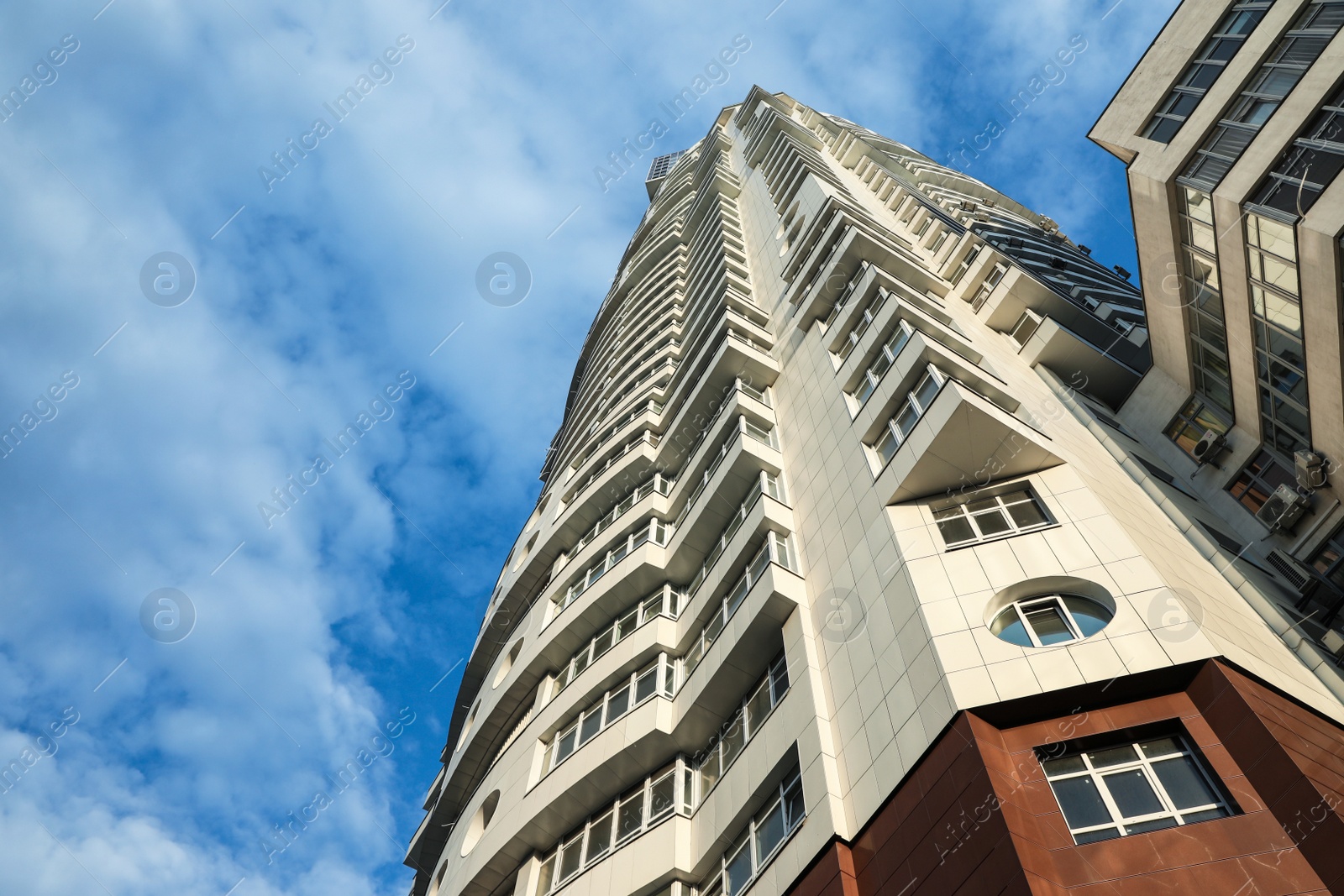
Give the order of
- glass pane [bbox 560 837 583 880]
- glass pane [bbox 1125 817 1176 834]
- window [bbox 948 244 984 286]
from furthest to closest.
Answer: window [bbox 948 244 984 286]
glass pane [bbox 560 837 583 880]
glass pane [bbox 1125 817 1176 834]

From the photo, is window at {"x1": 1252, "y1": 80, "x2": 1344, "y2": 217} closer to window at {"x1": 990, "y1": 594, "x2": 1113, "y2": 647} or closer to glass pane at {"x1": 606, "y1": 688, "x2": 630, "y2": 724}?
window at {"x1": 990, "y1": 594, "x2": 1113, "y2": 647}

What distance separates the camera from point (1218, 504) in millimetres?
24156

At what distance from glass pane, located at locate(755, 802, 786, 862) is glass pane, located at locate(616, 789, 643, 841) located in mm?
3381

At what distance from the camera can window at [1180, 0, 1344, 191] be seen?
18.8 m

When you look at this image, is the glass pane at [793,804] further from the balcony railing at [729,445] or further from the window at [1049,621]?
the balcony railing at [729,445]

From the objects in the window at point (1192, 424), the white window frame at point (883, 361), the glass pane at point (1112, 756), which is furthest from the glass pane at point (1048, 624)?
the window at point (1192, 424)

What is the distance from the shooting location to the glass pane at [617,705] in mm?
21484

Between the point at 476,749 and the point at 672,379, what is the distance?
56.7 feet

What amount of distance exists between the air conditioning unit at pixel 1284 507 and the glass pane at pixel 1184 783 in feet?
40.8

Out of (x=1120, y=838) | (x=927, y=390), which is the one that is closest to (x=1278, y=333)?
(x=927, y=390)

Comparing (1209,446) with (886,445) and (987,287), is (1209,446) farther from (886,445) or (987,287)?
(987,287)

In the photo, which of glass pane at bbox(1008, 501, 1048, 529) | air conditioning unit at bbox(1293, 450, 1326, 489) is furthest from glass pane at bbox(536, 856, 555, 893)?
air conditioning unit at bbox(1293, 450, 1326, 489)

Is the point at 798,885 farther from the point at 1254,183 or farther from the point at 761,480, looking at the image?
the point at 1254,183

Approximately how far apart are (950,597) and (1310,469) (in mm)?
11535
